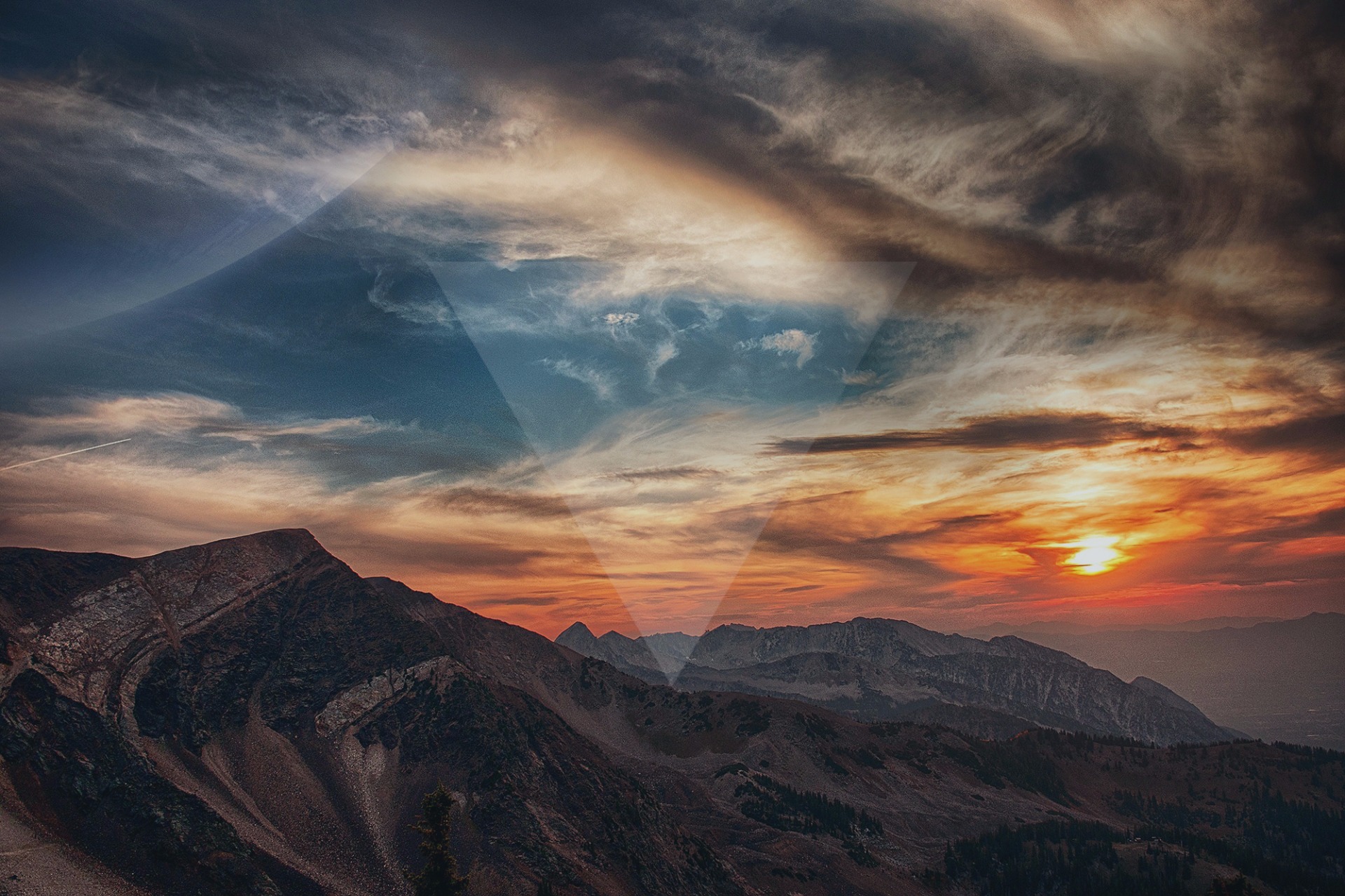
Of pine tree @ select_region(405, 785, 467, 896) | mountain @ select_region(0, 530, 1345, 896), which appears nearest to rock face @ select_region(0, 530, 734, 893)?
mountain @ select_region(0, 530, 1345, 896)

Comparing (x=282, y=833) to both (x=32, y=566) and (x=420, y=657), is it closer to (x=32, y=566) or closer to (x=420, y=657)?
(x=420, y=657)

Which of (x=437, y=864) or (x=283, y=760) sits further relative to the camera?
(x=283, y=760)

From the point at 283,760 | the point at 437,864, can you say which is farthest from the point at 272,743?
the point at 437,864

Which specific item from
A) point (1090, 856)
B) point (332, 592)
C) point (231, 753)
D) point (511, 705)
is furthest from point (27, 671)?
point (1090, 856)

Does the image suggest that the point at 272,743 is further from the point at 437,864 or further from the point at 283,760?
the point at 437,864

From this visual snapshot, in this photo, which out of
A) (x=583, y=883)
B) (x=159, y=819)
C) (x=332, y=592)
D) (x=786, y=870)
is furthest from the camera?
(x=332, y=592)

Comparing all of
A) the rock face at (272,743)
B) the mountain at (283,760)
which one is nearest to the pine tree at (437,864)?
the mountain at (283,760)

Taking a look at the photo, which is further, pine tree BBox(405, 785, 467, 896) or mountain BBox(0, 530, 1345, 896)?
mountain BBox(0, 530, 1345, 896)

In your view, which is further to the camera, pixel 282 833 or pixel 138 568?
pixel 138 568

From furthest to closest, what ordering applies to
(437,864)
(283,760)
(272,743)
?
(272,743) → (283,760) → (437,864)

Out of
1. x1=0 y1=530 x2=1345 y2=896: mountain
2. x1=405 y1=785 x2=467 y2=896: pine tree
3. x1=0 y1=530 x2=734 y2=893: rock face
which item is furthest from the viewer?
x1=0 y1=530 x2=734 y2=893: rock face

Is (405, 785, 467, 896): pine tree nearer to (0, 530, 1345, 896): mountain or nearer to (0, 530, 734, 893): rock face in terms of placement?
(0, 530, 1345, 896): mountain
